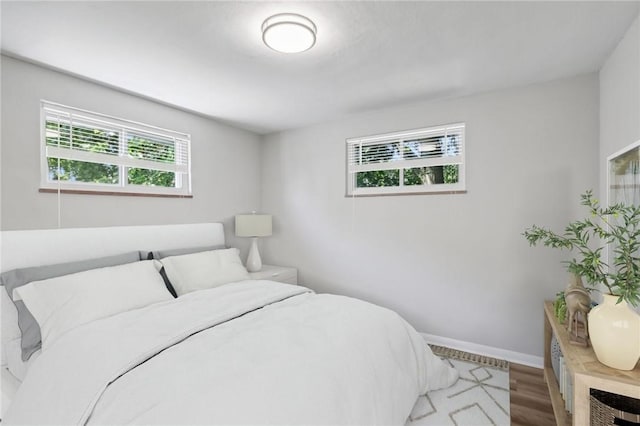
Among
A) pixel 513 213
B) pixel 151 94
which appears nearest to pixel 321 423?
pixel 513 213

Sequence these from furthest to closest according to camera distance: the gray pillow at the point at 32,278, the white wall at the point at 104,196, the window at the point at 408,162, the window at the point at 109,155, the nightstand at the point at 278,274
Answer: the nightstand at the point at 278,274 → the window at the point at 408,162 → the window at the point at 109,155 → the white wall at the point at 104,196 → the gray pillow at the point at 32,278

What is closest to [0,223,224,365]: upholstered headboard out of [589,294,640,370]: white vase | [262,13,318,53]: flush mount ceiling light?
[262,13,318,53]: flush mount ceiling light

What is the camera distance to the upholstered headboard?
2.06 metres

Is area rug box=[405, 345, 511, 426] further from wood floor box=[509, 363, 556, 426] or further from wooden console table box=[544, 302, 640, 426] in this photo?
wooden console table box=[544, 302, 640, 426]

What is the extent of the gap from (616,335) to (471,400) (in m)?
1.19

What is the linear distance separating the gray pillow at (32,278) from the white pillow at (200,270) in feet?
1.31

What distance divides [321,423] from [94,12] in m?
2.36

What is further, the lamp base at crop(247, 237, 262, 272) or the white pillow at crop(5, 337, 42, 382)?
the lamp base at crop(247, 237, 262, 272)

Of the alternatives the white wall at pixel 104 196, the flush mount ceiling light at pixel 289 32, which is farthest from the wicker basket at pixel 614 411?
the white wall at pixel 104 196

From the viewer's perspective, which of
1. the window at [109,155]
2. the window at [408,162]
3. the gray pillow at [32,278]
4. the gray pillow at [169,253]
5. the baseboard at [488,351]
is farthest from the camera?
the window at [408,162]

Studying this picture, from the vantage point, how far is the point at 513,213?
274cm

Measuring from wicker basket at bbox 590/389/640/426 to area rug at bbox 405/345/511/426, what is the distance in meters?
0.65

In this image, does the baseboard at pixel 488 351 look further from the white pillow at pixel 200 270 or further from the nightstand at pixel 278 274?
the white pillow at pixel 200 270

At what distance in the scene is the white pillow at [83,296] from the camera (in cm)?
181
